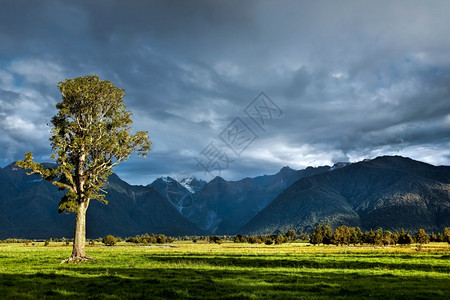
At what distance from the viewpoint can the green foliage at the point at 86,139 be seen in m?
42.0

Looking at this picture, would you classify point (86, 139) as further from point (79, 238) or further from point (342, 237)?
point (342, 237)

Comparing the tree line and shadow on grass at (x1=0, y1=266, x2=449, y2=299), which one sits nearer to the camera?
shadow on grass at (x1=0, y1=266, x2=449, y2=299)

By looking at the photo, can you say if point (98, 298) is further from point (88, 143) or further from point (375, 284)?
point (88, 143)

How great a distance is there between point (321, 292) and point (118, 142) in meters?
36.1

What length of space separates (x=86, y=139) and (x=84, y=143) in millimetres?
976

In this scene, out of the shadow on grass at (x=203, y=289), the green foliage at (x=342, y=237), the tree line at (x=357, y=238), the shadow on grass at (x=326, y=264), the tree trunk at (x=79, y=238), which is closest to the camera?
the shadow on grass at (x=203, y=289)

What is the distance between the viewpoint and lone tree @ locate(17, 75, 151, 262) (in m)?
41.8

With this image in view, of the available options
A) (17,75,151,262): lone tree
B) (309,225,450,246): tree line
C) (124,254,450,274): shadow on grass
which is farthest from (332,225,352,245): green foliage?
(17,75,151,262): lone tree

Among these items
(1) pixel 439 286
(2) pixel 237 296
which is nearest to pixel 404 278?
(1) pixel 439 286

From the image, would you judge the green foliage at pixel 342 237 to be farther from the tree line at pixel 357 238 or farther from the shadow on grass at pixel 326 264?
the shadow on grass at pixel 326 264

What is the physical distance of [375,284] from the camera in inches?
922

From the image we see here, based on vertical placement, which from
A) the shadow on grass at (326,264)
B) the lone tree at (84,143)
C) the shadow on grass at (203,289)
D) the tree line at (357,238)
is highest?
the lone tree at (84,143)

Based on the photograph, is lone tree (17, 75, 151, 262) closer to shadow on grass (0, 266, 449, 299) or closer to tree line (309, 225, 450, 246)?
shadow on grass (0, 266, 449, 299)

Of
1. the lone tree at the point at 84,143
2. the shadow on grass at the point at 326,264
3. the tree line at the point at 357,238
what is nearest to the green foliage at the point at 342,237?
the tree line at the point at 357,238
